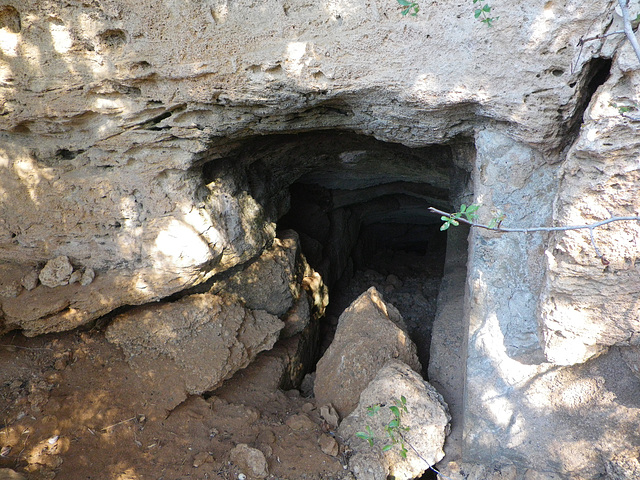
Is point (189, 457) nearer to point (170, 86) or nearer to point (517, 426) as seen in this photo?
point (517, 426)

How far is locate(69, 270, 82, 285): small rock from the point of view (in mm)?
2742

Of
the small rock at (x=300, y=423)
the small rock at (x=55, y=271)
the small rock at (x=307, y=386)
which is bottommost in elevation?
the small rock at (x=307, y=386)

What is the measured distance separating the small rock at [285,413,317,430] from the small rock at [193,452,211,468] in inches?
19.9

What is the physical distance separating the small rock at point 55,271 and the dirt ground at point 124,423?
46 cm

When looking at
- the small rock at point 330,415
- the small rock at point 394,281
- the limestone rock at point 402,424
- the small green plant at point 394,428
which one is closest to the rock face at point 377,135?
the limestone rock at point 402,424

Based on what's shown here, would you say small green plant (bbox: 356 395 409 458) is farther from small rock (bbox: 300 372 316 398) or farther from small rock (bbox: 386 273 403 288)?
small rock (bbox: 386 273 403 288)

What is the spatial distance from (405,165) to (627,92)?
2.45 metres

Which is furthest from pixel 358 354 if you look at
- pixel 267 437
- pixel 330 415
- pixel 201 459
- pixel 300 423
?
pixel 201 459

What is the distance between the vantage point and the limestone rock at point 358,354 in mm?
2861

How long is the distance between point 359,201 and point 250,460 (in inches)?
141

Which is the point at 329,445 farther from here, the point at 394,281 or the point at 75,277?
the point at 394,281

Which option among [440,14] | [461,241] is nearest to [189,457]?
[440,14]

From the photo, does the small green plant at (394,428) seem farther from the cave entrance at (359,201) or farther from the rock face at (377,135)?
the cave entrance at (359,201)

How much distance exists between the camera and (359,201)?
216 inches
